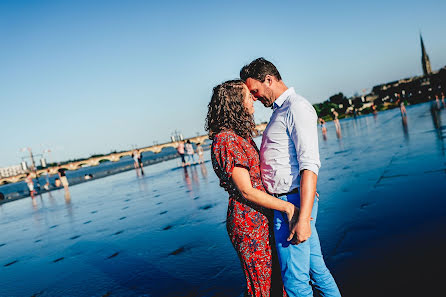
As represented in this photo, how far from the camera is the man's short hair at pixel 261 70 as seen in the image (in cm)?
200

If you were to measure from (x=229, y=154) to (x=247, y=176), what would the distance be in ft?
0.58

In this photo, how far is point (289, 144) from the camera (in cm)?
190

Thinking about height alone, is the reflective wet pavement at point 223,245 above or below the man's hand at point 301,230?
below

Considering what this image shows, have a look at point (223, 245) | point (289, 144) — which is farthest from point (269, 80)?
point (223, 245)

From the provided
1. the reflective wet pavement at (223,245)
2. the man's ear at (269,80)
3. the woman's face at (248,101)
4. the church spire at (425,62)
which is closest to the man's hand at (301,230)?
the woman's face at (248,101)

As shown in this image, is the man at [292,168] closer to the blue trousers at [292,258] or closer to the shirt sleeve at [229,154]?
the blue trousers at [292,258]

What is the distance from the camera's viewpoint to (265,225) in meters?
2.04

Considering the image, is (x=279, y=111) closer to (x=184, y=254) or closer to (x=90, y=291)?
(x=184, y=254)

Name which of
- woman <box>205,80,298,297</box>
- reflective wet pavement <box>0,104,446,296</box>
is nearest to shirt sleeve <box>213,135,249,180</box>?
woman <box>205,80,298,297</box>

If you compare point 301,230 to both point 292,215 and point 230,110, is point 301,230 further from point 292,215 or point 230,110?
point 230,110

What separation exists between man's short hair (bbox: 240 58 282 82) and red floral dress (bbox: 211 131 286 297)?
0.42 metres

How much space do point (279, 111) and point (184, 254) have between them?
10.1 ft

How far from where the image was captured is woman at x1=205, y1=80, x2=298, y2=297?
1.94 meters

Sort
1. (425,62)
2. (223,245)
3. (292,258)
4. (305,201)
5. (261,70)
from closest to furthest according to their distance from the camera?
(305,201) → (292,258) → (261,70) → (223,245) → (425,62)
